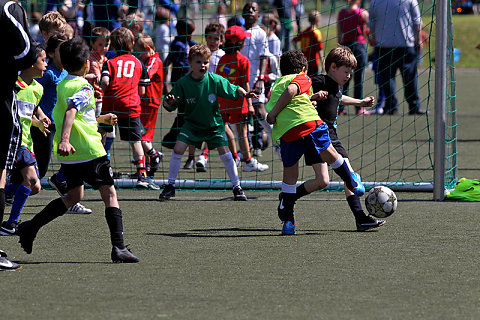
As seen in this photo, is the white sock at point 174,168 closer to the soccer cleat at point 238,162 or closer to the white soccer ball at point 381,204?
the soccer cleat at point 238,162

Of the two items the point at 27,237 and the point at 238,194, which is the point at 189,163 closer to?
the point at 238,194

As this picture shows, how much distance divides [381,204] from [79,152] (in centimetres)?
247

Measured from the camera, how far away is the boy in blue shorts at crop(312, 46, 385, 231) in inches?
276

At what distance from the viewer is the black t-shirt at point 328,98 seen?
7.16m

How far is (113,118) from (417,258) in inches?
84.4

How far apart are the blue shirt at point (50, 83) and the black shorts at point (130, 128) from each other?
4.85ft

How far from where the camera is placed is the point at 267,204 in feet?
27.8

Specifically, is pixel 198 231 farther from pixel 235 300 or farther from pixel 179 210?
pixel 235 300

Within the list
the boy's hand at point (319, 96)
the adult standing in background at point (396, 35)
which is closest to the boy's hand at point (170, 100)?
the boy's hand at point (319, 96)

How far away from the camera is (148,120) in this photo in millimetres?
10461

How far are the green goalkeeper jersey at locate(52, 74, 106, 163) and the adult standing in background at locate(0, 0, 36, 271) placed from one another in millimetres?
398

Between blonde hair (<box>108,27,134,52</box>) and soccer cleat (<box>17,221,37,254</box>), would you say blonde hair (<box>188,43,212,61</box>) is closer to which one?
blonde hair (<box>108,27,134,52</box>)

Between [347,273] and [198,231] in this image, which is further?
[198,231]

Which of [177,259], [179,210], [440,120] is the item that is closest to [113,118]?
[177,259]
